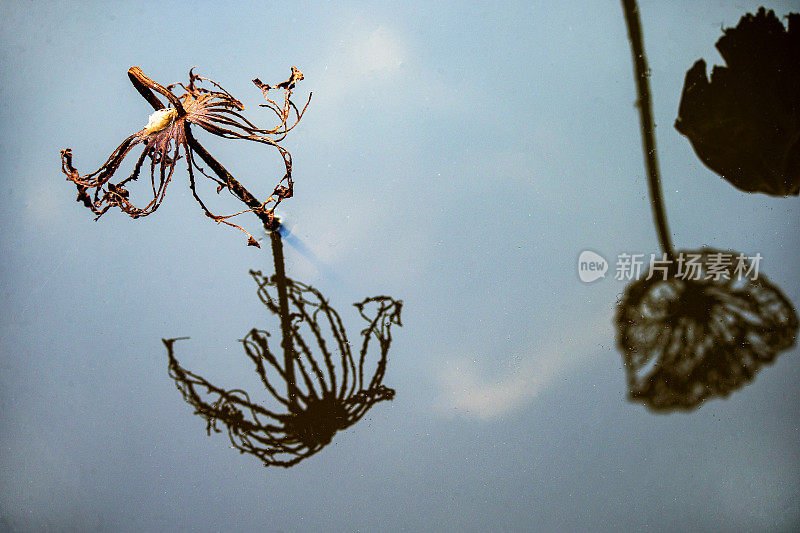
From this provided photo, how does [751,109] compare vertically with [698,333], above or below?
above

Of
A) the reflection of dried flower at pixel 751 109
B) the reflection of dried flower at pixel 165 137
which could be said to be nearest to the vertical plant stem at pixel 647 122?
the reflection of dried flower at pixel 751 109

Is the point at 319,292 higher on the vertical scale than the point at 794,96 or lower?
lower

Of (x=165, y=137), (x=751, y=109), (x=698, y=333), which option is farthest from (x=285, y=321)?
(x=751, y=109)

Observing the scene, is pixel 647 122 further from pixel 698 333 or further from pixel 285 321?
pixel 285 321

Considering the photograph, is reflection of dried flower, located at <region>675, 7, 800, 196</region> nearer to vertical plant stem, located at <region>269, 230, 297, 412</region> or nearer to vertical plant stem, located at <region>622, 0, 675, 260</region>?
vertical plant stem, located at <region>622, 0, 675, 260</region>

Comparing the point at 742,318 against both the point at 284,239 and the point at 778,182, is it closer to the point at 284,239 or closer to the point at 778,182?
the point at 778,182

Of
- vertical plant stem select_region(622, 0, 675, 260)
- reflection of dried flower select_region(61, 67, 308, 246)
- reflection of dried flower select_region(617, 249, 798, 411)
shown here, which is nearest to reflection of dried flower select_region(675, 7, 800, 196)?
vertical plant stem select_region(622, 0, 675, 260)

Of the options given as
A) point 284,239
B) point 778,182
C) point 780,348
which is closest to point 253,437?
point 284,239

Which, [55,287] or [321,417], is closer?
[321,417]
